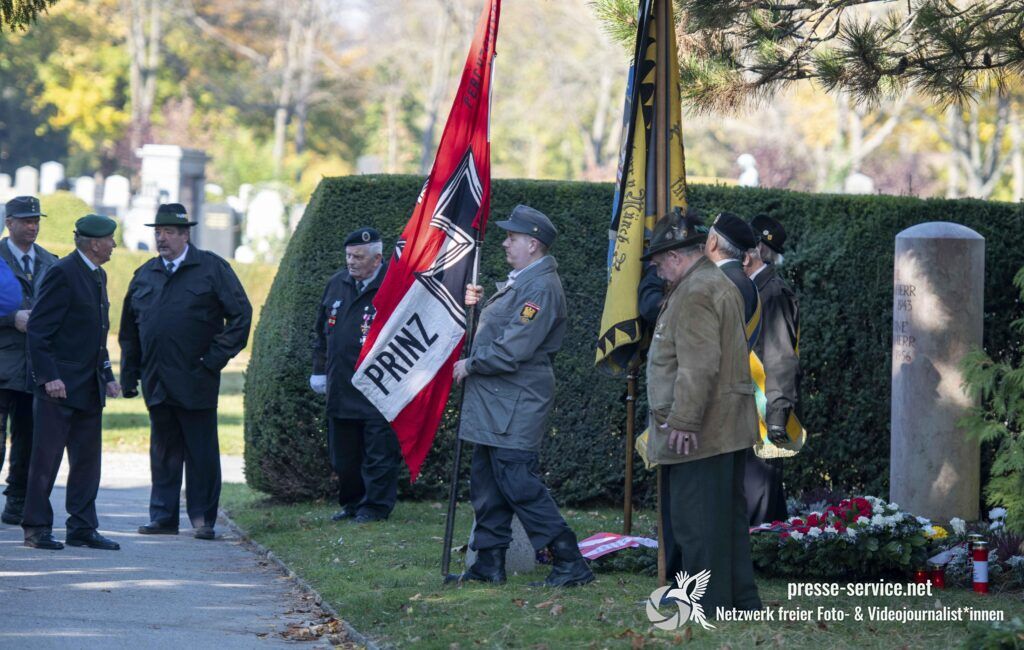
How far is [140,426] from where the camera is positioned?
17.6 meters

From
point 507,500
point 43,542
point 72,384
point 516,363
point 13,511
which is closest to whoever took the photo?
point 516,363

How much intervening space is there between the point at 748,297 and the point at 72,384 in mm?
4377

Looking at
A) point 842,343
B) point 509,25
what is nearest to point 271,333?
point 842,343

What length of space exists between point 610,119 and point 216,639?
52464 mm

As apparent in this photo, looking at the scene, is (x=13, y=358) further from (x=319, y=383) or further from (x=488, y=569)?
(x=488, y=569)

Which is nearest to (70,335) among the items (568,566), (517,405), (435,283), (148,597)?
(148,597)

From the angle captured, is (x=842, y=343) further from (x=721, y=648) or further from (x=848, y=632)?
(x=721, y=648)

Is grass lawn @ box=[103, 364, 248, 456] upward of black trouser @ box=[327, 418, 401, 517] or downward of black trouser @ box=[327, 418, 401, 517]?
downward

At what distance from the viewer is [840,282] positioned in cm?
1080

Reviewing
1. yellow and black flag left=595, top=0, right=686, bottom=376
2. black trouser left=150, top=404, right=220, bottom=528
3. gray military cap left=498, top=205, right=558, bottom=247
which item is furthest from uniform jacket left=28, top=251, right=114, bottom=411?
yellow and black flag left=595, top=0, right=686, bottom=376

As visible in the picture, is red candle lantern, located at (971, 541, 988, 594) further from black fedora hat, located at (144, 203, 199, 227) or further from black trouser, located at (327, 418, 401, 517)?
black fedora hat, located at (144, 203, 199, 227)

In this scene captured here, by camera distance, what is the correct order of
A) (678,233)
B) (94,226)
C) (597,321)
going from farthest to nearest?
(597,321) < (94,226) < (678,233)

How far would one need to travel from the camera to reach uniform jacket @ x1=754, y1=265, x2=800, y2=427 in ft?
26.4

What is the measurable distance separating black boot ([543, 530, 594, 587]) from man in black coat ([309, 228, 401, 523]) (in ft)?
9.06
